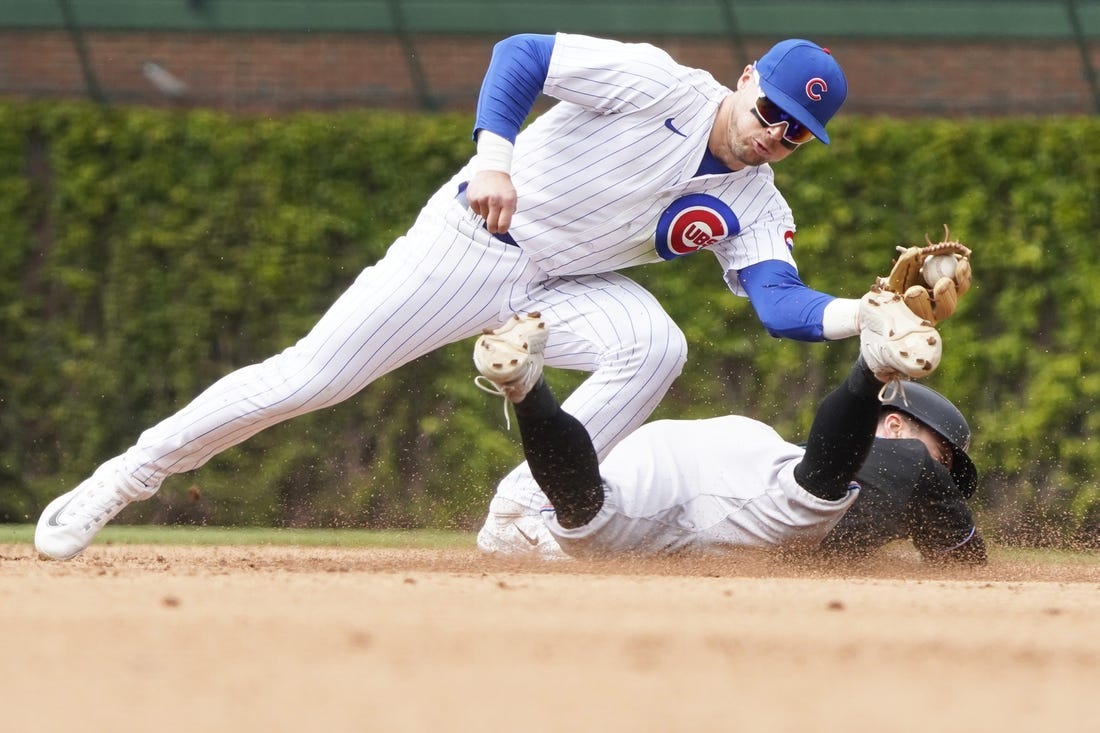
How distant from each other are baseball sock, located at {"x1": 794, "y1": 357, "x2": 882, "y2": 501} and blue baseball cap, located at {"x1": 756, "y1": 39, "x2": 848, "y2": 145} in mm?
676

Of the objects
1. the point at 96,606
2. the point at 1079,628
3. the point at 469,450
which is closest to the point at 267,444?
the point at 469,450

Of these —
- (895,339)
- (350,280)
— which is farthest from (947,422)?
(350,280)

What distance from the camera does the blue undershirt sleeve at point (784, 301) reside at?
3.74 metres

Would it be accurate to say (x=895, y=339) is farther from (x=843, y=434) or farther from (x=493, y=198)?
(x=493, y=198)

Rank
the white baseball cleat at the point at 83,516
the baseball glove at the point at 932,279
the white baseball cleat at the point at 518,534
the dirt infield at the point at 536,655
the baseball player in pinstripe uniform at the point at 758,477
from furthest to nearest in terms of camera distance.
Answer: the white baseball cleat at the point at 518,534 → the white baseball cleat at the point at 83,516 → the baseball player in pinstripe uniform at the point at 758,477 → the baseball glove at the point at 932,279 → the dirt infield at the point at 536,655

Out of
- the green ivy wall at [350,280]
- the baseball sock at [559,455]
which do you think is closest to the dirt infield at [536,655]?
the baseball sock at [559,455]

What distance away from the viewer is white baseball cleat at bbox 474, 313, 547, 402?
350cm

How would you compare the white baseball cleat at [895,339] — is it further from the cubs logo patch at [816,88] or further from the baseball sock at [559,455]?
the baseball sock at [559,455]

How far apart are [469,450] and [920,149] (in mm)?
2713

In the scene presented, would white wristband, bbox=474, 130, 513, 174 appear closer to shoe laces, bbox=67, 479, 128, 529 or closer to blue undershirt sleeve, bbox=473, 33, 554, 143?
blue undershirt sleeve, bbox=473, 33, 554, 143

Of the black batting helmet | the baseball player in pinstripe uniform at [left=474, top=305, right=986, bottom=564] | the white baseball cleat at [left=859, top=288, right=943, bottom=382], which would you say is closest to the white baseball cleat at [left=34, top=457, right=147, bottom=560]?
the baseball player in pinstripe uniform at [left=474, top=305, right=986, bottom=564]

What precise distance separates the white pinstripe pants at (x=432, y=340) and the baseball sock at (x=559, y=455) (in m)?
0.20

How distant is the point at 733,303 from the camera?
727cm

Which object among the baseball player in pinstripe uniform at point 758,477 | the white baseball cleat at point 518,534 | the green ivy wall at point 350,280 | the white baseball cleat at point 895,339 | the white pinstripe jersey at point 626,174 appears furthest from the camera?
the green ivy wall at point 350,280
